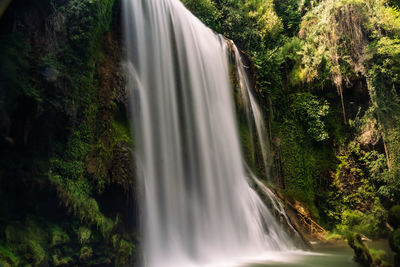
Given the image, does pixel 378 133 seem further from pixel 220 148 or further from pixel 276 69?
pixel 220 148

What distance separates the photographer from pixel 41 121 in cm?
570

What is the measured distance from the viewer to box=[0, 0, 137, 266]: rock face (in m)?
5.22

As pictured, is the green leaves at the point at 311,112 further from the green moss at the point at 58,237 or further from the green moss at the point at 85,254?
the green moss at the point at 58,237

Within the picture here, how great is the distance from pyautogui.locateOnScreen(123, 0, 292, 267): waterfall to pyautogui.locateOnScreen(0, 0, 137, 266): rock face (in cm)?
66

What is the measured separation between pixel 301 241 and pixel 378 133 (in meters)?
6.03

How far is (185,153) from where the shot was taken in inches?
331

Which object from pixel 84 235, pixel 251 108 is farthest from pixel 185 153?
pixel 251 108

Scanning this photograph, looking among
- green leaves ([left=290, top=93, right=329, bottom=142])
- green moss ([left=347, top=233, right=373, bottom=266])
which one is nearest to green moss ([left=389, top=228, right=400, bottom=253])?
green moss ([left=347, top=233, right=373, bottom=266])

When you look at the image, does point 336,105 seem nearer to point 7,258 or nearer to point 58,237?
point 58,237

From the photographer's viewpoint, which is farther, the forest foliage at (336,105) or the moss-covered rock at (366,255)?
the forest foliage at (336,105)

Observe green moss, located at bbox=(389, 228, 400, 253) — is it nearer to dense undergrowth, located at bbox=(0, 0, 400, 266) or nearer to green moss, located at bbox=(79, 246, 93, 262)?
dense undergrowth, located at bbox=(0, 0, 400, 266)

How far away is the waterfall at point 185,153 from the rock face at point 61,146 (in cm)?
66

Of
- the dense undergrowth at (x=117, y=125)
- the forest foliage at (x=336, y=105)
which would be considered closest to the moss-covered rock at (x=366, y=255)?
the dense undergrowth at (x=117, y=125)

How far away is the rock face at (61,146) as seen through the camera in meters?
5.22
